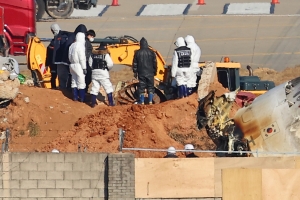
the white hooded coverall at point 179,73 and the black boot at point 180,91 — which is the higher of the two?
the white hooded coverall at point 179,73

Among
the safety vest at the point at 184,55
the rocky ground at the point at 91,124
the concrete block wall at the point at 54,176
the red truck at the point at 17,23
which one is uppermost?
the red truck at the point at 17,23

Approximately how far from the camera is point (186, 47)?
25594 mm

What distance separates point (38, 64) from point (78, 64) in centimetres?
336

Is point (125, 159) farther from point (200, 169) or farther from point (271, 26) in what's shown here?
point (271, 26)

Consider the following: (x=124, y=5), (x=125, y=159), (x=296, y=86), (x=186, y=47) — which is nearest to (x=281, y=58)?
(x=124, y=5)

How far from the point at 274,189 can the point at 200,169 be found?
1.29 meters

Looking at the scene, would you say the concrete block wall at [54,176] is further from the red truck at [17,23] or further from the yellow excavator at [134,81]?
the red truck at [17,23]

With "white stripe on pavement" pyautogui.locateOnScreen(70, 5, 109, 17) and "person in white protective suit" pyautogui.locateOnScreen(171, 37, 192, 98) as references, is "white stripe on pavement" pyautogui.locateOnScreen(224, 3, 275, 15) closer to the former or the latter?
"white stripe on pavement" pyautogui.locateOnScreen(70, 5, 109, 17)

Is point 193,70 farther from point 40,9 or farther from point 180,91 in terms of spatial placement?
point 40,9

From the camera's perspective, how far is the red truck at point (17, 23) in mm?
34072

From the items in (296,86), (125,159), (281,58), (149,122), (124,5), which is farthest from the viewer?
(124,5)

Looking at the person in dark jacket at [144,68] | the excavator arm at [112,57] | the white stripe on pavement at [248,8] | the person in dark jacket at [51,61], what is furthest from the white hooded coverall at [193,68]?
the white stripe on pavement at [248,8]

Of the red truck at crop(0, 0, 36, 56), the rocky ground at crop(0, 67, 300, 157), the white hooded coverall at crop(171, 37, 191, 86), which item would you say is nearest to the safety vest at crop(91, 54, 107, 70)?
the rocky ground at crop(0, 67, 300, 157)

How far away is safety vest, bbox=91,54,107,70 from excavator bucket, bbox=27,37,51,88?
3470 mm
